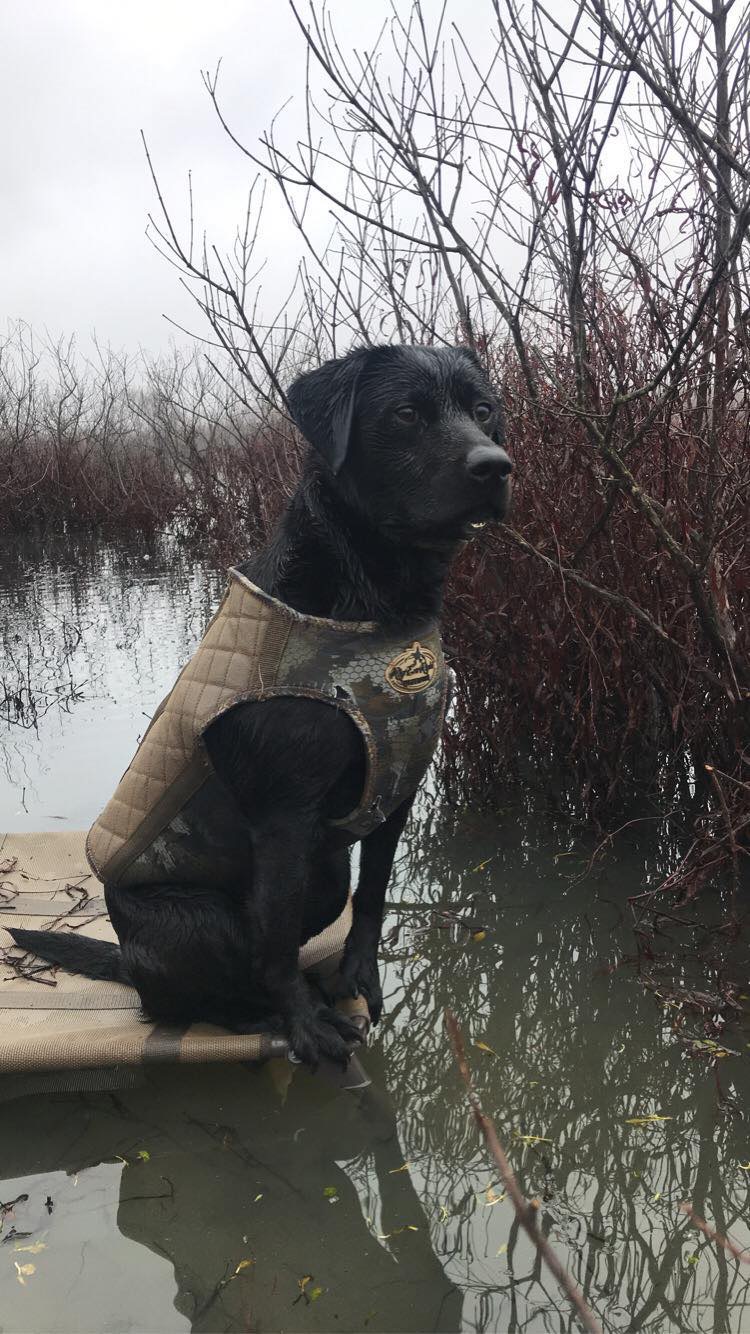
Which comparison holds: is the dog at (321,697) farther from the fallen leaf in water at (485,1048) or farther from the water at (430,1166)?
the fallen leaf in water at (485,1048)

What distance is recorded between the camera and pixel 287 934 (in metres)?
2.06

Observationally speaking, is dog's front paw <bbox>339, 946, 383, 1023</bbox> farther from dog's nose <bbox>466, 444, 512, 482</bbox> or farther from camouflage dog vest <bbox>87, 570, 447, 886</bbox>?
dog's nose <bbox>466, 444, 512, 482</bbox>

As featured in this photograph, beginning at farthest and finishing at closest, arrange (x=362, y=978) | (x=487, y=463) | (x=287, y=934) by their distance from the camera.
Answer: (x=362, y=978), (x=287, y=934), (x=487, y=463)

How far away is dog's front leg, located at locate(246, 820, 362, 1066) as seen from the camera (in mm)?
1996

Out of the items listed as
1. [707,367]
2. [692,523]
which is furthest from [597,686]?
[707,367]

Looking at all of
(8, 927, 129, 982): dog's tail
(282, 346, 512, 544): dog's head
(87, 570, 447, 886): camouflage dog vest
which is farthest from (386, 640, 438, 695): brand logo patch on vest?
(8, 927, 129, 982): dog's tail

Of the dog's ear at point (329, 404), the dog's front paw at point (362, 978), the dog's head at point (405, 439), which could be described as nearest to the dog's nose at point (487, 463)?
the dog's head at point (405, 439)

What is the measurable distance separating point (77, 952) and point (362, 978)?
75 centimetres

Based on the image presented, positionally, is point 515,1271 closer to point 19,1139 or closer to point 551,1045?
point 551,1045

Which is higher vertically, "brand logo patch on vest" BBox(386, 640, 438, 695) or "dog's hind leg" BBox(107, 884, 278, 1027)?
"brand logo patch on vest" BBox(386, 640, 438, 695)

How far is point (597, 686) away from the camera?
322cm

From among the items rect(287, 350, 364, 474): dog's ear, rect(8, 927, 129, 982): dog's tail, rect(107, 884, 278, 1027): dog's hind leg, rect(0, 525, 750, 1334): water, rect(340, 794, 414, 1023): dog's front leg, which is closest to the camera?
rect(0, 525, 750, 1334): water

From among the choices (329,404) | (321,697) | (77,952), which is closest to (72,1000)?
(77,952)

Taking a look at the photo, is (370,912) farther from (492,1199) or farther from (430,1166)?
(492,1199)
